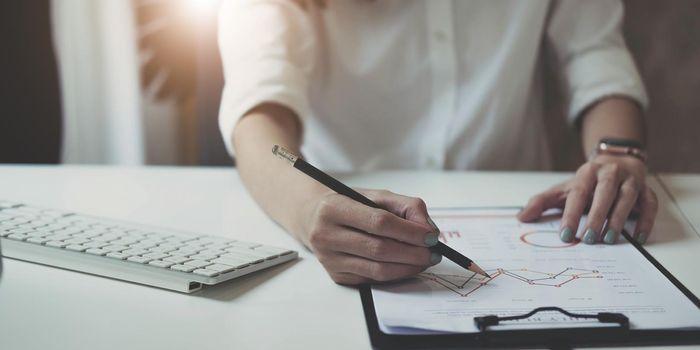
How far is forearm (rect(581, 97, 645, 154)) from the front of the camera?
927 mm

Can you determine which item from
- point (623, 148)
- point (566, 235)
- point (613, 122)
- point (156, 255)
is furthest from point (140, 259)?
point (613, 122)

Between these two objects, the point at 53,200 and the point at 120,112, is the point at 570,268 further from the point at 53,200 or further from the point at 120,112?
the point at 120,112

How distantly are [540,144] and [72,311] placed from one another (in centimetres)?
87

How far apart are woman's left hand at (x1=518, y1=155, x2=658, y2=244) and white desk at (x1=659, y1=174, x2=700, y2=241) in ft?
0.22

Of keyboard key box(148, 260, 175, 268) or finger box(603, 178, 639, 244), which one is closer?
keyboard key box(148, 260, 175, 268)

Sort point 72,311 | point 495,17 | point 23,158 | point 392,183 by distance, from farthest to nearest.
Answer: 1. point 23,158
2. point 495,17
3. point 392,183
4. point 72,311

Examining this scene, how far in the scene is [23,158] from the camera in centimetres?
144

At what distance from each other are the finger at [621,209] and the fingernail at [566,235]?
3cm

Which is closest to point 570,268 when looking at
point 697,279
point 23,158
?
point 697,279

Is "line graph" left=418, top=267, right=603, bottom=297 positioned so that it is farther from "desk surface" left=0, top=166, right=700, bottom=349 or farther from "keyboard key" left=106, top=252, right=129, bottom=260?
"keyboard key" left=106, top=252, right=129, bottom=260

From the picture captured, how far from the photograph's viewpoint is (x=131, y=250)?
57 centimetres

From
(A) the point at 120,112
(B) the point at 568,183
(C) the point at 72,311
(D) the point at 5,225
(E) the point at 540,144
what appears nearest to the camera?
(C) the point at 72,311

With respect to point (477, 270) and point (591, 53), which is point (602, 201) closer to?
point (477, 270)

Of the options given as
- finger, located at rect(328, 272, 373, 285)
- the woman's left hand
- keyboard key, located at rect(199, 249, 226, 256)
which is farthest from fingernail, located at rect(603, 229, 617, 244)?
keyboard key, located at rect(199, 249, 226, 256)
